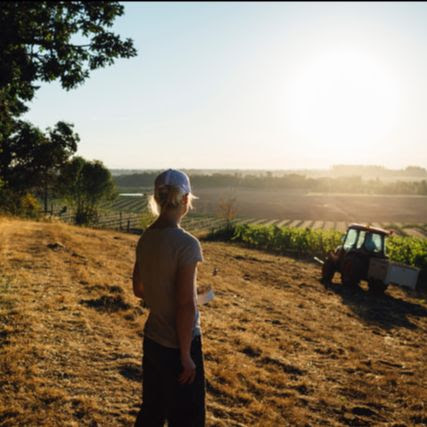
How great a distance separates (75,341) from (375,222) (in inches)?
3025

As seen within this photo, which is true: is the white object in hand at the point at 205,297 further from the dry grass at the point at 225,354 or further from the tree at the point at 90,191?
the tree at the point at 90,191

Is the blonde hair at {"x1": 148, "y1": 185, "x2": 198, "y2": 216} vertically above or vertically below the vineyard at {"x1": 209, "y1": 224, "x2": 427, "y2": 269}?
above

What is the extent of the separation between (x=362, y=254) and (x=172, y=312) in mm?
12366

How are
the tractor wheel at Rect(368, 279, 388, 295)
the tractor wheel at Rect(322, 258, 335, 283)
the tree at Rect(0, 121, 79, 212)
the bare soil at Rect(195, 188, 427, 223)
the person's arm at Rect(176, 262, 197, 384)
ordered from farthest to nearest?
the bare soil at Rect(195, 188, 427, 223) → the tree at Rect(0, 121, 79, 212) → the tractor wheel at Rect(322, 258, 335, 283) → the tractor wheel at Rect(368, 279, 388, 295) → the person's arm at Rect(176, 262, 197, 384)

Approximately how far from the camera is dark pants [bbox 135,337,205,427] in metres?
2.52

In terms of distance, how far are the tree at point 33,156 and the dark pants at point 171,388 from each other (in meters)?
34.7

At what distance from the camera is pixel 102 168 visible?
56875mm

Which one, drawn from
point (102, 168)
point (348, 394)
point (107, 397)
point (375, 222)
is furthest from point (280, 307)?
point (375, 222)

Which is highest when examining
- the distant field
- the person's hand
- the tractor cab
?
the person's hand

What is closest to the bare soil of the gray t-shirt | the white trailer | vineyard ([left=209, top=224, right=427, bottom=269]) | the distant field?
the distant field

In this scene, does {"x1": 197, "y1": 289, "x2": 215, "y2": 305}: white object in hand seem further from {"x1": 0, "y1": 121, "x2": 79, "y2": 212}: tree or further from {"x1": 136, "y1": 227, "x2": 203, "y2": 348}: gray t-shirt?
{"x1": 0, "y1": 121, "x2": 79, "y2": 212}: tree

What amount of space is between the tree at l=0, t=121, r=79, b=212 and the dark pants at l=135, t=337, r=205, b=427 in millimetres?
34676

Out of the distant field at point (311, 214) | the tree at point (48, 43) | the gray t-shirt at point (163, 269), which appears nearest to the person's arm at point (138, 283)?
the gray t-shirt at point (163, 269)

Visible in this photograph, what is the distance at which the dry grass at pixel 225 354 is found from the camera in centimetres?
464
